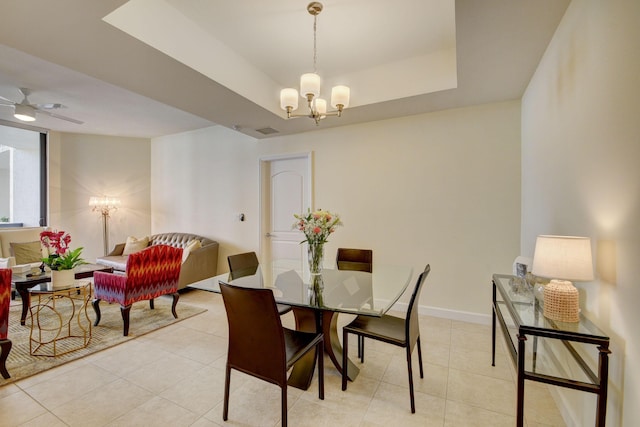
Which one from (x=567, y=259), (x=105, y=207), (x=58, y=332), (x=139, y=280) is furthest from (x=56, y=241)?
(x=567, y=259)

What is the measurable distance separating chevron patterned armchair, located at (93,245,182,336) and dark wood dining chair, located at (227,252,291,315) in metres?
1.11

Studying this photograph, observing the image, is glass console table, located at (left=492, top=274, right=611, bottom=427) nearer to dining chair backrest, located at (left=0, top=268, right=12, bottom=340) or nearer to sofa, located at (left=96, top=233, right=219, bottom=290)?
dining chair backrest, located at (left=0, top=268, right=12, bottom=340)

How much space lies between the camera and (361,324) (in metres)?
2.11

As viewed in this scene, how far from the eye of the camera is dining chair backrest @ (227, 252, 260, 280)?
2.59 metres

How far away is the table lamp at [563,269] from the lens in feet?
4.14

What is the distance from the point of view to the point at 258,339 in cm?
158

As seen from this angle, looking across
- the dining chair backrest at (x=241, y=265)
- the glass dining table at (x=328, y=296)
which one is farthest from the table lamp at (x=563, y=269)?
the dining chair backrest at (x=241, y=265)

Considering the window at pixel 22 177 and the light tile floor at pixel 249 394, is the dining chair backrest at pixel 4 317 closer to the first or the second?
the light tile floor at pixel 249 394

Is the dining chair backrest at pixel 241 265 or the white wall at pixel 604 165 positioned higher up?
the white wall at pixel 604 165

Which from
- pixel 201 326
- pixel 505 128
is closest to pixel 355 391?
pixel 201 326

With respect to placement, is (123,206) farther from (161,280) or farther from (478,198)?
(478,198)

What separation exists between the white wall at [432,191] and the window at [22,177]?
157 inches

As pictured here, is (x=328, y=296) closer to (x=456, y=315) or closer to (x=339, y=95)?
(x=339, y=95)

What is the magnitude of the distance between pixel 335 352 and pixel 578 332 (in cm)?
159
